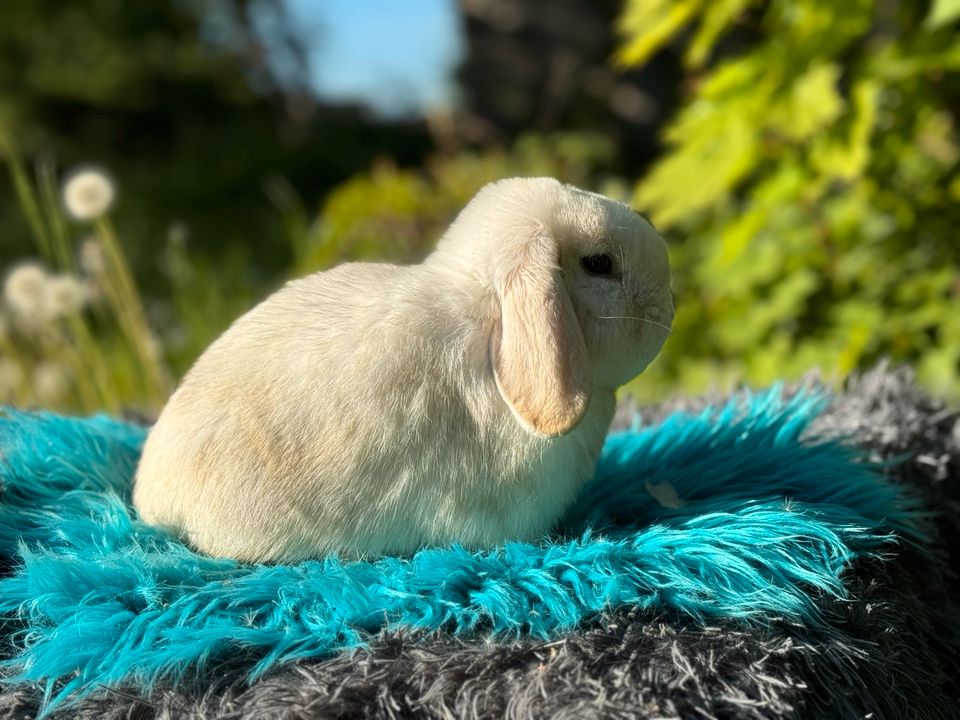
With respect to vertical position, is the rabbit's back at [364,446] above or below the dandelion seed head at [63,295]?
below

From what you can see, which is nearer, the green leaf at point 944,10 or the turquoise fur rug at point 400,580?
the turquoise fur rug at point 400,580

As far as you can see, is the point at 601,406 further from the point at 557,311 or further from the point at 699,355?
the point at 699,355

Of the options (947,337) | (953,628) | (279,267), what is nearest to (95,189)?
(953,628)

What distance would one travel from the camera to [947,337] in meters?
1.88

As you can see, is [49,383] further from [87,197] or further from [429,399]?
[429,399]

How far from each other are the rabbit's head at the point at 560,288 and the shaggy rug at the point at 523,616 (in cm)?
15

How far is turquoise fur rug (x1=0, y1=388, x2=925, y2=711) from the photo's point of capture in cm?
77

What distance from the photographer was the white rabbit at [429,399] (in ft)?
2.73

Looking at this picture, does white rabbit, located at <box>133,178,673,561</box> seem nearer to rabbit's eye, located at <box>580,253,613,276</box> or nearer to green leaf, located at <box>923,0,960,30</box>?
rabbit's eye, located at <box>580,253,613,276</box>

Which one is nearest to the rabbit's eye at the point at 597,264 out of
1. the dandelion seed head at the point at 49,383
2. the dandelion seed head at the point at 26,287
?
the dandelion seed head at the point at 26,287

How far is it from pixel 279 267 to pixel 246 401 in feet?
15.0

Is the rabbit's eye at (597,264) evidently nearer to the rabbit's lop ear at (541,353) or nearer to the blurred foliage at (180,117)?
the rabbit's lop ear at (541,353)

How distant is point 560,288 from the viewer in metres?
0.82

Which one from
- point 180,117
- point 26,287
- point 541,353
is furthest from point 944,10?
point 180,117
